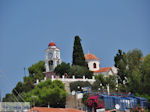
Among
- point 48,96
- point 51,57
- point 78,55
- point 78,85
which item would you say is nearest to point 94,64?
point 51,57

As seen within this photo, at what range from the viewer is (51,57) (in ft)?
282

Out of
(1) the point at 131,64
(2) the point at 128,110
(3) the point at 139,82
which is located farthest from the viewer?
(1) the point at 131,64

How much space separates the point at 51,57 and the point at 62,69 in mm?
7771

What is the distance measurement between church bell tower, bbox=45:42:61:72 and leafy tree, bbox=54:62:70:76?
619cm

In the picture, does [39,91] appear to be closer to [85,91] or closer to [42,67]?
[85,91]

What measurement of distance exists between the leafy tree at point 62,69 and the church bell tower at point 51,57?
6194 millimetres

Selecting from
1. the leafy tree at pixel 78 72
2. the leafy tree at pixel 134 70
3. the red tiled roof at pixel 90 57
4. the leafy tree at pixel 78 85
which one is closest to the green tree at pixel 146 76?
the leafy tree at pixel 134 70

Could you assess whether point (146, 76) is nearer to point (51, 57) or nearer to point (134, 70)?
point (134, 70)

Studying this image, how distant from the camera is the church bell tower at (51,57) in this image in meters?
85.6

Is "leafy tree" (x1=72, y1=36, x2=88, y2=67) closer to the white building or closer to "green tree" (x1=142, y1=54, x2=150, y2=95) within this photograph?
the white building

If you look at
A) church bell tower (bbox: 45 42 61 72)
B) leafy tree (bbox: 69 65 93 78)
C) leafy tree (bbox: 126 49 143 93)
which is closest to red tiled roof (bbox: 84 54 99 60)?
church bell tower (bbox: 45 42 61 72)

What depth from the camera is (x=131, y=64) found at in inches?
2879

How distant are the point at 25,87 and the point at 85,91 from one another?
16.6m

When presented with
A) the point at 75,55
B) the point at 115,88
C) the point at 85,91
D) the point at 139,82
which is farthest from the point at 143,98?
the point at 75,55
